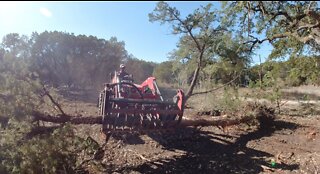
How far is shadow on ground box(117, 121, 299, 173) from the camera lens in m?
6.55

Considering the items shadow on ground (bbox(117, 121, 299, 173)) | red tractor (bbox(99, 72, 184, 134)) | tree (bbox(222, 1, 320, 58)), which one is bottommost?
shadow on ground (bbox(117, 121, 299, 173))

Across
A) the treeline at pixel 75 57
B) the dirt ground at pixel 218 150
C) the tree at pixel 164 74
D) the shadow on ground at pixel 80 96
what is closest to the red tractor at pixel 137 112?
the dirt ground at pixel 218 150

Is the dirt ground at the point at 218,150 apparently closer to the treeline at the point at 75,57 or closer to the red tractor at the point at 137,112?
the red tractor at the point at 137,112

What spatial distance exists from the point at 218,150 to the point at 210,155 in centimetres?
49

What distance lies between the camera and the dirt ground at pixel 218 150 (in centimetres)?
653

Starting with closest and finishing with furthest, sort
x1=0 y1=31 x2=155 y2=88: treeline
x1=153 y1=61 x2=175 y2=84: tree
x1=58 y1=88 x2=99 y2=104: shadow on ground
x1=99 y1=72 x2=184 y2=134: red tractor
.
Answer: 1. x1=99 y1=72 x2=184 y2=134: red tractor
2. x1=58 y1=88 x2=99 y2=104: shadow on ground
3. x1=0 y1=31 x2=155 y2=88: treeline
4. x1=153 y1=61 x2=175 y2=84: tree

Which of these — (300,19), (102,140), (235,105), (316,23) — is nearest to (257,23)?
(300,19)

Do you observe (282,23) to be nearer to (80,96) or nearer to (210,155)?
(210,155)

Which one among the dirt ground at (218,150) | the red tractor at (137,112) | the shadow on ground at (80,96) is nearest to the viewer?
the dirt ground at (218,150)

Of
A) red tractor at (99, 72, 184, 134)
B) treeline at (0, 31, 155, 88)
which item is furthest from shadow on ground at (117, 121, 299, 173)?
Result: treeline at (0, 31, 155, 88)

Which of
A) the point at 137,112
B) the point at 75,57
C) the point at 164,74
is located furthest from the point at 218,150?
the point at 164,74

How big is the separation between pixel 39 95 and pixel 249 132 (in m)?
6.30

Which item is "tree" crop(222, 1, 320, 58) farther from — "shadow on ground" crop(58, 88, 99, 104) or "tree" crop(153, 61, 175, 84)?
"tree" crop(153, 61, 175, 84)

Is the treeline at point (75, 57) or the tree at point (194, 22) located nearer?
the tree at point (194, 22)
